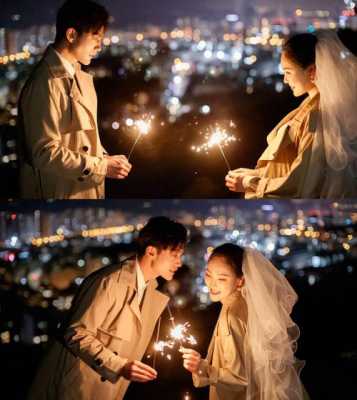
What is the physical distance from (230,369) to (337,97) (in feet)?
4.71

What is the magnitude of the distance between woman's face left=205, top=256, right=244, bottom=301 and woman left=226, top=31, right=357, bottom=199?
43cm

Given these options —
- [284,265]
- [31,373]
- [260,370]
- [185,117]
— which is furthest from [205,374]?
[185,117]

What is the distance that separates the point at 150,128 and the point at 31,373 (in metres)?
1.56

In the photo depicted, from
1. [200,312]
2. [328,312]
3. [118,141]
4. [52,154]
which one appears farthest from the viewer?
[328,312]

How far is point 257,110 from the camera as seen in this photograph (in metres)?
3.44

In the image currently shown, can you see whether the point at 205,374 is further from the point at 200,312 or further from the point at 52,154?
the point at 52,154

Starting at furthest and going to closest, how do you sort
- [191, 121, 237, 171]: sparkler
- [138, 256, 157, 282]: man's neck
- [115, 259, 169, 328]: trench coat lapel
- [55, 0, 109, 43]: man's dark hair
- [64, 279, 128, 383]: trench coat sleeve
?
1. [138, 256, 157, 282]: man's neck
2. [115, 259, 169, 328]: trench coat lapel
3. [191, 121, 237, 171]: sparkler
4. [64, 279, 128, 383]: trench coat sleeve
5. [55, 0, 109, 43]: man's dark hair

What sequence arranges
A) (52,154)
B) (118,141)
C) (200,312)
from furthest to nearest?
1. (200,312)
2. (118,141)
3. (52,154)

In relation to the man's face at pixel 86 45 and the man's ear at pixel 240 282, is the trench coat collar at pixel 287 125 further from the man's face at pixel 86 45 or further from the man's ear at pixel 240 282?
the man's face at pixel 86 45

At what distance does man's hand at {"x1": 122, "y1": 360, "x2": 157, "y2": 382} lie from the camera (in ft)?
10.8

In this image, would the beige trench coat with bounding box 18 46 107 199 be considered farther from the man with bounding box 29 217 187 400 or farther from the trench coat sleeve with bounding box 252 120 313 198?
the trench coat sleeve with bounding box 252 120 313 198

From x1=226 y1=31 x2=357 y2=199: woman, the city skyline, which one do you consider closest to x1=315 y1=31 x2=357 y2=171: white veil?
x1=226 y1=31 x2=357 y2=199: woman

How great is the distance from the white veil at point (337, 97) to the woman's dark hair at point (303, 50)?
1.5 inches

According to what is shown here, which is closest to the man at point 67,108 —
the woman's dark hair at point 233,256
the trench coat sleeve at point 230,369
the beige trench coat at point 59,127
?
the beige trench coat at point 59,127
